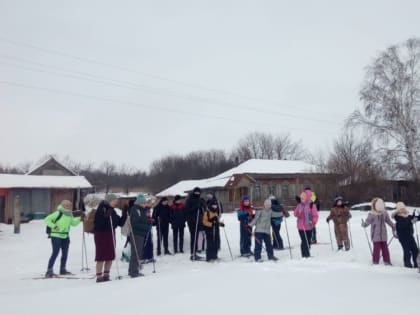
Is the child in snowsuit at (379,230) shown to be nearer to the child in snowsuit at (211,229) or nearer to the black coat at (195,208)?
the child in snowsuit at (211,229)

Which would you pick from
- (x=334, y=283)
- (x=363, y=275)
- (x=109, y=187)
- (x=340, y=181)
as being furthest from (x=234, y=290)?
(x=109, y=187)

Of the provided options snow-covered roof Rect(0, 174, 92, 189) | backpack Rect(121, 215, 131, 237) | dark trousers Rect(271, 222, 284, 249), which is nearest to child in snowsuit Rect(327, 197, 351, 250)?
dark trousers Rect(271, 222, 284, 249)

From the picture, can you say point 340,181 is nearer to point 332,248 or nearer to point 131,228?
point 332,248

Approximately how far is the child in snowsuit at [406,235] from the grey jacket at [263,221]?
119 inches

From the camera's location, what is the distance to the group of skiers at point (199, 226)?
30.8 feet

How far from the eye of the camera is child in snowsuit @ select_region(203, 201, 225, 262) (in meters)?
11.2

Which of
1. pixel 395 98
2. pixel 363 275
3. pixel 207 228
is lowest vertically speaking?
pixel 363 275

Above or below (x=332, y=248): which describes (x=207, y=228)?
above

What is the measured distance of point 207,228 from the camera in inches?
439

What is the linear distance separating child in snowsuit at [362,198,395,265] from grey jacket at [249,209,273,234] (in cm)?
234

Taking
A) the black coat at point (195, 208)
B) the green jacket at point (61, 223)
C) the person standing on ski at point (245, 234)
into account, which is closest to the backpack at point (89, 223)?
the green jacket at point (61, 223)

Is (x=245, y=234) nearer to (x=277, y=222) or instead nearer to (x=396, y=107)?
(x=277, y=222)

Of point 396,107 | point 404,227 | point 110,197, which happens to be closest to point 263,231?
point 404,227

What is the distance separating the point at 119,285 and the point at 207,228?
361 cm
